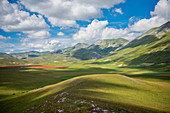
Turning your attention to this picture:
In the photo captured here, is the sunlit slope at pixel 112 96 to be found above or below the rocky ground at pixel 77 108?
below

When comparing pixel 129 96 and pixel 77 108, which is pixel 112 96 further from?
pixel 77 108

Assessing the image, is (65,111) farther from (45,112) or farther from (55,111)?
(45,112)

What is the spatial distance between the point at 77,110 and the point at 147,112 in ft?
48.3

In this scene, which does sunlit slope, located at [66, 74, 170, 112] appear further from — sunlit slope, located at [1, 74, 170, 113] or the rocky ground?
the rocky ground

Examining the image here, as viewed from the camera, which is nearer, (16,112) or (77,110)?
(77,110)

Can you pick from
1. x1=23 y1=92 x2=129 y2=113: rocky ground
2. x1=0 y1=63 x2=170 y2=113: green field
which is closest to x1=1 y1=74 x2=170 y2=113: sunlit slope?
x1=0 y1=63 x2=170 y2=113: green field

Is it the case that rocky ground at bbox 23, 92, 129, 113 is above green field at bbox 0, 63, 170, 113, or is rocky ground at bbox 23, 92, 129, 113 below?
above

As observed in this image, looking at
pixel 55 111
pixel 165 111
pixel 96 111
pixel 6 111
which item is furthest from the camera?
pixel 6 111

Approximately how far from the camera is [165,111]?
2142 centimetres

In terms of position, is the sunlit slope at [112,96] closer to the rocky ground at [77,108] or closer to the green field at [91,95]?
the green field at [91,95]

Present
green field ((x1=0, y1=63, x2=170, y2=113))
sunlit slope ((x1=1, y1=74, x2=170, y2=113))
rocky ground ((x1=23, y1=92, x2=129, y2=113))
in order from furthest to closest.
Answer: sunlit slope ((x1=1, y1=74, x2=170, y2=113))
green field ((x1=0, y1=63, x2=170, y2=113))
rocky ground ((x1=23, y1=92, x2=129, y2=113))

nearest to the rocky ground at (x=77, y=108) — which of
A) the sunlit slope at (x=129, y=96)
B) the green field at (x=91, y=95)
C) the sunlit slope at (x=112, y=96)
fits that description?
the green field at (x=91, y=95)

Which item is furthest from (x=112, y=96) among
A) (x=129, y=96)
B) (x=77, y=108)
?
(x=77, y=108)

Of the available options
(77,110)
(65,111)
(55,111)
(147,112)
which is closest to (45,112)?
(55,111)
